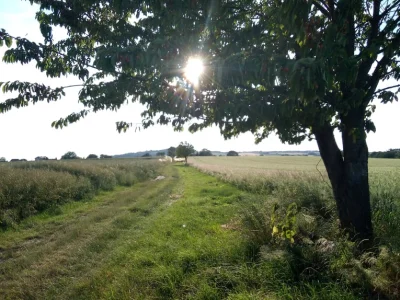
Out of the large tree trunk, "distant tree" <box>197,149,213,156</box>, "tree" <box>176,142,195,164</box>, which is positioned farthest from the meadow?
"distant tree" <box>197,149,213,156</box>

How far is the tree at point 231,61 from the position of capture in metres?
2.89

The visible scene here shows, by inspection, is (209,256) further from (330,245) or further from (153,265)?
(330,245)

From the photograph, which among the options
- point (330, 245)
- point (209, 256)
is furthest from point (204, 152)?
point (330, 245)

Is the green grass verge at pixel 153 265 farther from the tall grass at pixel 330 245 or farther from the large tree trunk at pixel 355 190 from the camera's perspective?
the large tree trunk at pixel 355 190

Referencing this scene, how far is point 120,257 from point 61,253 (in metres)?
1.54

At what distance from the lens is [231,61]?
9.06ft

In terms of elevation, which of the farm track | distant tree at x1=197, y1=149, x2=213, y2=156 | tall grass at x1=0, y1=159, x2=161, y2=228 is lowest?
the farm track

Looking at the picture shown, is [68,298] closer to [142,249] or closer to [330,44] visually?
[142,249]

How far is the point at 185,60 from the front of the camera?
132 inches

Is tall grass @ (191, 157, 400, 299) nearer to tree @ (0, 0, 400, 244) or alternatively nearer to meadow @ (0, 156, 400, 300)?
meadow @ (0, 156, 400, 300)

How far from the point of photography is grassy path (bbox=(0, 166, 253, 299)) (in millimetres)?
3924

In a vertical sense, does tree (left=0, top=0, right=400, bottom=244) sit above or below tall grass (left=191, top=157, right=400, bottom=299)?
above

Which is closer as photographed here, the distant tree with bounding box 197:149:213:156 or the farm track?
the farm track

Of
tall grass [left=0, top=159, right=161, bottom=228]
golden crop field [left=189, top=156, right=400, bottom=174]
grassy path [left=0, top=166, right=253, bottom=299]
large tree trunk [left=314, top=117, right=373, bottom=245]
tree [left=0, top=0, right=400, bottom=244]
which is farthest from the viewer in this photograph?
golden crop field [left=189, top=156, right=400, bottom=174]
